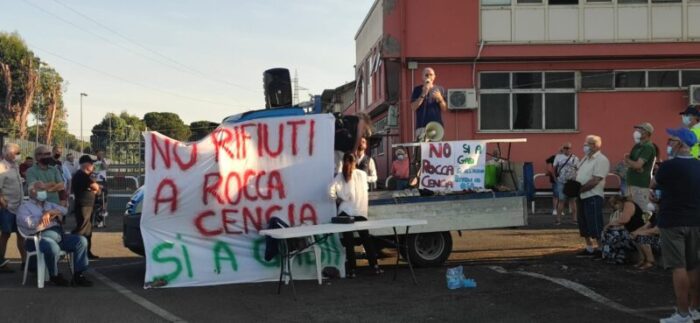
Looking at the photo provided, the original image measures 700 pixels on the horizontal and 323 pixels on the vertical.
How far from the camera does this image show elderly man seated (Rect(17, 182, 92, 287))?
8.48 metres

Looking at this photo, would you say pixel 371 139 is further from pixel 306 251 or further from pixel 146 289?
pixel 146 289

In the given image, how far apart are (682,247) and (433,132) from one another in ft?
15.8

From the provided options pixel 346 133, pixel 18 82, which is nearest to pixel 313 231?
pixel 346 133

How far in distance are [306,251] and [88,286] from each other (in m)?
2.76

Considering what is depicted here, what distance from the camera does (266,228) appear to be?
8.84 metres

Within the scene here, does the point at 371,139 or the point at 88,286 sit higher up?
the point at 371,139

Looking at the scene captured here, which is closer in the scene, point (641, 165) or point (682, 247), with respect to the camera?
point (682, 247)

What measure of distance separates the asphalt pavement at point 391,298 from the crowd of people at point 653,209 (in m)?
0.35

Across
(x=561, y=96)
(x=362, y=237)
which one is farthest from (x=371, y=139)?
(x=561, y=96)

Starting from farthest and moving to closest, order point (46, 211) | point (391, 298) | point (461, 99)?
point (461, 99) → point (46, 211) → point (391, 298)

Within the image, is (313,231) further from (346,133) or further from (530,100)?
(530,100)

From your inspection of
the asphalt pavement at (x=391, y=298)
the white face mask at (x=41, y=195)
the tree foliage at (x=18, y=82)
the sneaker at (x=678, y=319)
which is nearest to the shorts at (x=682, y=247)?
the sneaker at (x=678, y=319)

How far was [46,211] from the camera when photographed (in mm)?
8688

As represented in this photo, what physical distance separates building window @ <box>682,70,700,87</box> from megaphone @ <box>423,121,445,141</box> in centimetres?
1241
